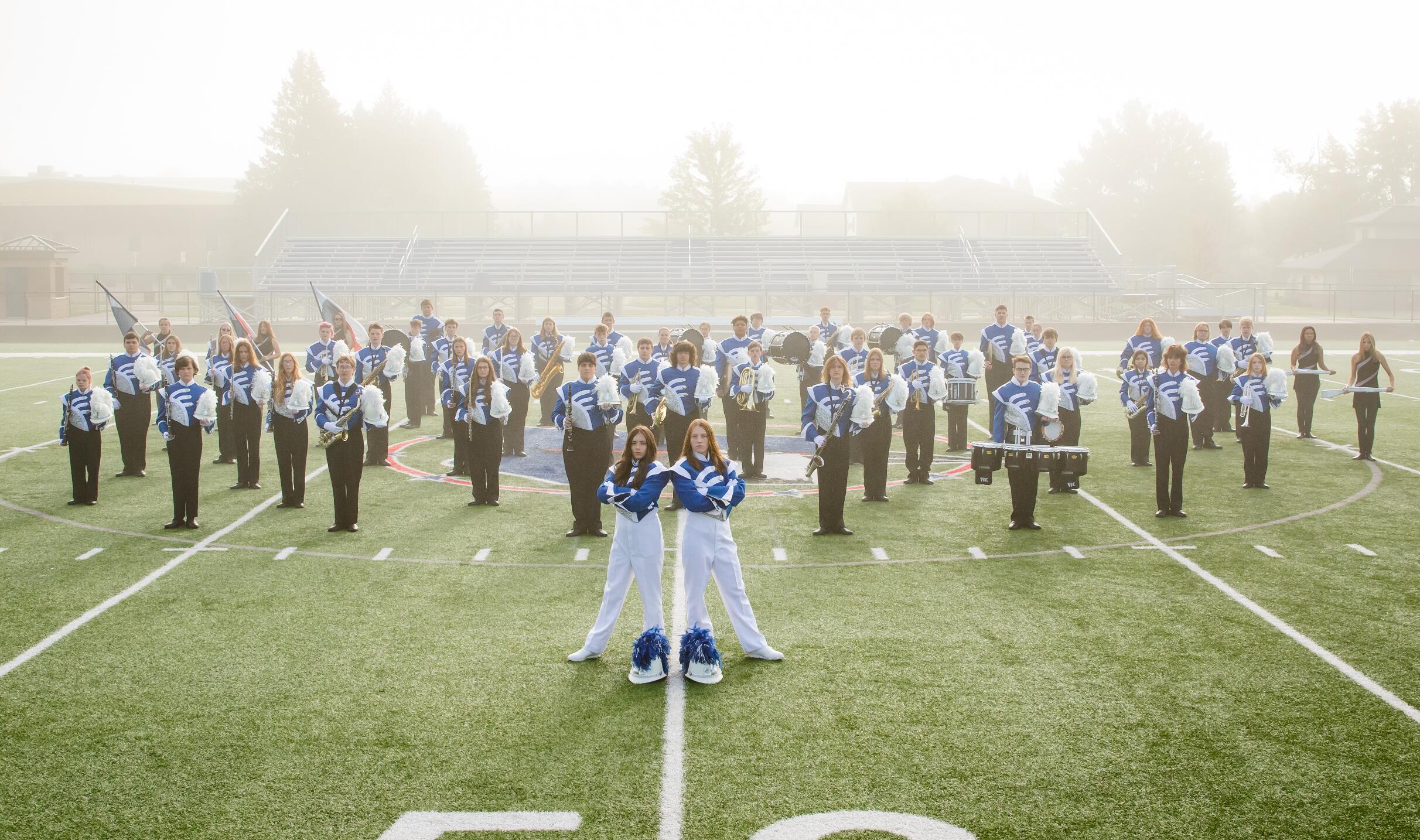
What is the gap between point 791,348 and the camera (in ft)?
64.7

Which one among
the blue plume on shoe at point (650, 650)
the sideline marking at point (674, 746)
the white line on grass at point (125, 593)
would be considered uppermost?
the blue plume on shoe at point (650, 650)

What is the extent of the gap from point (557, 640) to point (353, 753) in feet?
8.15

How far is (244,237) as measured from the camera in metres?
90.0

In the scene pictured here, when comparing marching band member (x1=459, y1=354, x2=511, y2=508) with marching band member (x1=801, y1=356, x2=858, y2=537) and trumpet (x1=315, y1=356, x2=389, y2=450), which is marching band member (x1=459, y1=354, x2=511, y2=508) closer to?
trumpet (x1=315, y1=356, x2=389, y2=450)

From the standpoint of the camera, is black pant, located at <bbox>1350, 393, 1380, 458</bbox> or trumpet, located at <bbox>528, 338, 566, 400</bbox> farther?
trumpet, located at <bbox>528, 338, 566, 400</bbox>

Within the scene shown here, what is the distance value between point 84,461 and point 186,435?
2419 millimetres

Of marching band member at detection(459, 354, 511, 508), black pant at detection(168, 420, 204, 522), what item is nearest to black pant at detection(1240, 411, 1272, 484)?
marching band member at detection(459, 354, 511, 508)

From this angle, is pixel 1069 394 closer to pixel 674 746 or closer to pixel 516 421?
pixel 516 421

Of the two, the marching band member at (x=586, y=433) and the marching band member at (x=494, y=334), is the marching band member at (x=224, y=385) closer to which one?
the marching band member at (x=494, y=334)

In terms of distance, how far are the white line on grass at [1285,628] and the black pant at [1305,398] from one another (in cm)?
798

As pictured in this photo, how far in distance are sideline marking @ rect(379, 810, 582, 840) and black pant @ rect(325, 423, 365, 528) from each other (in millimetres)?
7576

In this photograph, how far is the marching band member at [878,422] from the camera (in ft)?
49.0

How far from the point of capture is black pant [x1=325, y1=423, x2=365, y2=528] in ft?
45.3

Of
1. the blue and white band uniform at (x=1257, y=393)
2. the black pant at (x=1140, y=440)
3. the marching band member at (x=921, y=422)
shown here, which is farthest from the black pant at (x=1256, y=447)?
the marching band member at (x=921, y=422)
